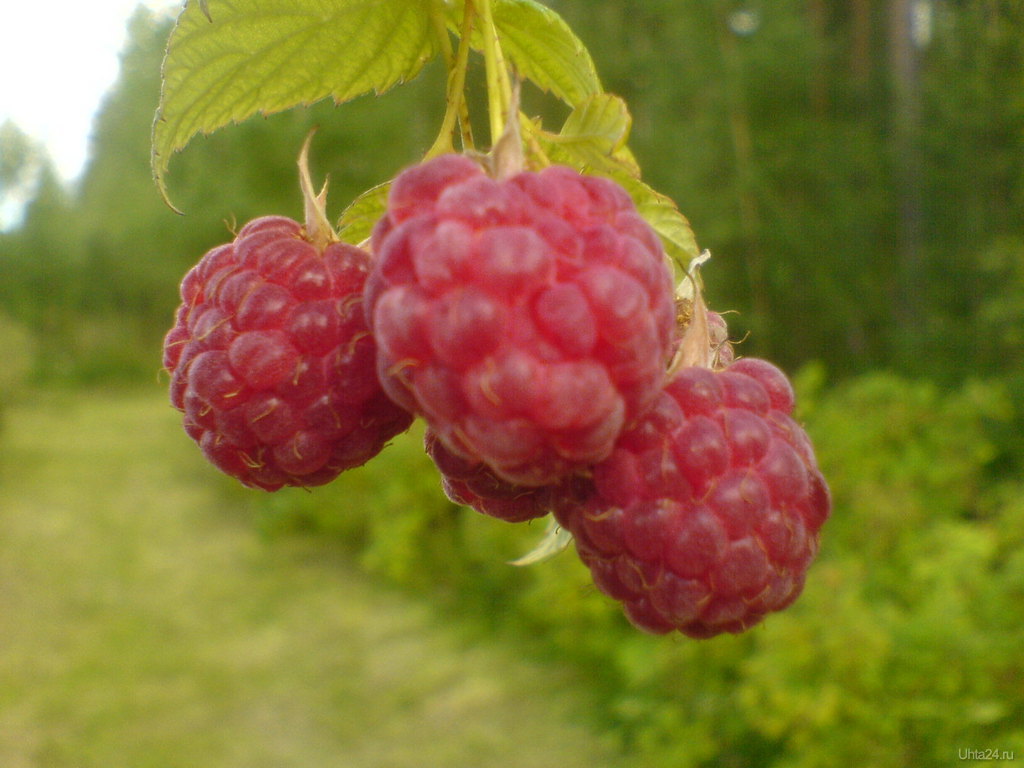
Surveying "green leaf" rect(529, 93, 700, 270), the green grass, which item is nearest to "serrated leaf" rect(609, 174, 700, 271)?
"green leaf" rect(529, 93, 700, 270)

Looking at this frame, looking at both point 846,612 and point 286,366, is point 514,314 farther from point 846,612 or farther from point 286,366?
point 846,612

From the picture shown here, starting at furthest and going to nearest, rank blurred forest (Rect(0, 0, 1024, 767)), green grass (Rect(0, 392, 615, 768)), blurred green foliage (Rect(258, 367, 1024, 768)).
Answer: green grass (Rect(0, 392, 615, 768)) < blurred forest (Rect(0, 0, 1024, 767)) < blurred green foliage (Rect(258, 367, 1024, 768))

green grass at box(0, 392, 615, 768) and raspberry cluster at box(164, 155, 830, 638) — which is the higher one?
raspberry cluster at box(164, 155, 830, 638)

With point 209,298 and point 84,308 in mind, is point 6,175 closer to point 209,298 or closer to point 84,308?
point 84,308

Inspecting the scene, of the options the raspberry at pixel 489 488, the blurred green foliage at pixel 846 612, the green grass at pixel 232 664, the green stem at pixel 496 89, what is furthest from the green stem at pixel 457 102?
the green grass at pixel 232 664

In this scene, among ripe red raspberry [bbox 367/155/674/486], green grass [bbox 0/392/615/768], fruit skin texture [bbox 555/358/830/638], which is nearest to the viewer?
ripe red raspberry [bbox 367/155/674/486]

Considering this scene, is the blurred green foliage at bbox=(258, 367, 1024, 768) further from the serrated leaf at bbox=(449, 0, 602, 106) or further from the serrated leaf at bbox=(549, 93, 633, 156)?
the serrated leaf at bbox=(449, 0, 602, 106)

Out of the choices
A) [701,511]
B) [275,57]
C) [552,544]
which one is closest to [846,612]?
[552,544]

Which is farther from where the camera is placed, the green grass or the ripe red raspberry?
the green grass
